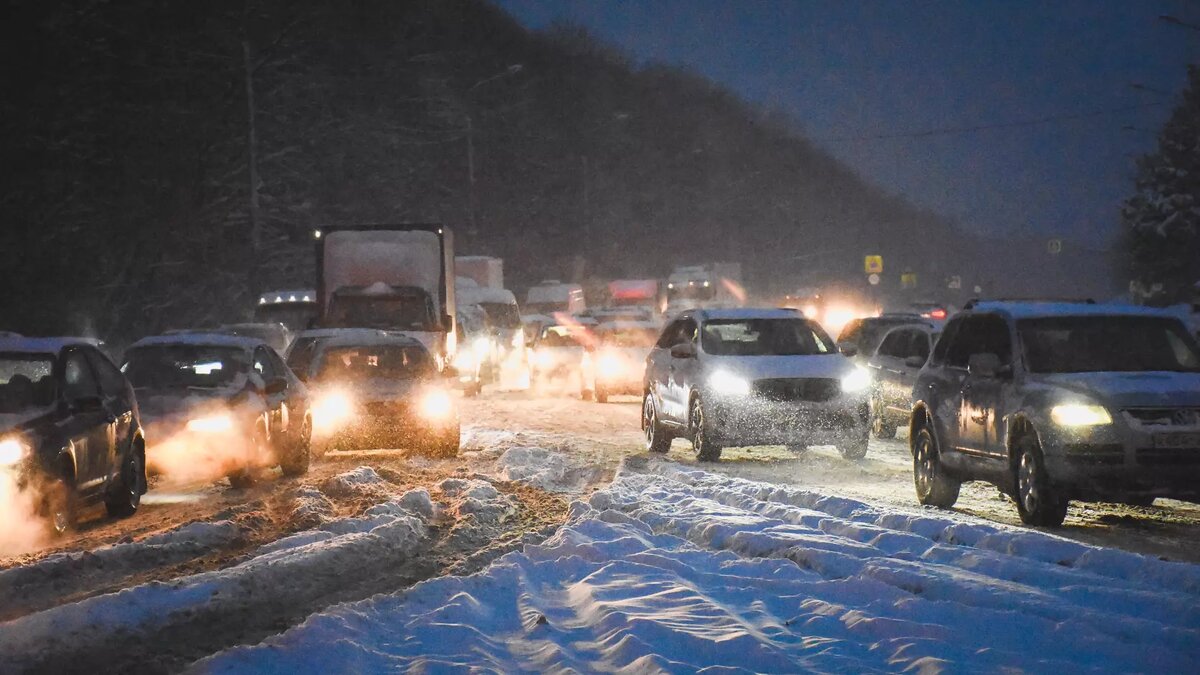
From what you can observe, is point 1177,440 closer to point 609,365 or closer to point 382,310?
point 382,310

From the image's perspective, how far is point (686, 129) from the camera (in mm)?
118375

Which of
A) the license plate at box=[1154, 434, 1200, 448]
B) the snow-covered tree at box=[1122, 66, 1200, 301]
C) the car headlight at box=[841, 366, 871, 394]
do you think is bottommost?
the license plate at box=[1154, 434, 1200, 448]

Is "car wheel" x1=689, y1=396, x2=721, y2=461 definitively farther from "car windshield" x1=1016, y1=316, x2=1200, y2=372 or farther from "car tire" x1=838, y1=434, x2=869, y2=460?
"car windshield" x1=1016, y1=316, x2=1200, y2=372

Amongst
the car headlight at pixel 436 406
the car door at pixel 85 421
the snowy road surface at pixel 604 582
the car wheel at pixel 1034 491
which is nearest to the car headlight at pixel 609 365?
the car headlight at pixel 436 406

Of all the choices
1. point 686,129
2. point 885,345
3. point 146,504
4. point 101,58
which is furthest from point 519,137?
point 146,504

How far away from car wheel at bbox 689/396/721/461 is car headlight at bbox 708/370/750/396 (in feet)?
0.90

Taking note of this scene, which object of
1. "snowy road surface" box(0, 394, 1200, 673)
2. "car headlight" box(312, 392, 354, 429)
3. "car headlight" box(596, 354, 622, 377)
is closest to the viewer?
"snowy road surface" box(0, 394, 1200, 673)

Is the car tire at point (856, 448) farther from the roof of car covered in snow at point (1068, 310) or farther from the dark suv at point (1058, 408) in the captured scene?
the roof of car covered in snow at point (1068, 310)

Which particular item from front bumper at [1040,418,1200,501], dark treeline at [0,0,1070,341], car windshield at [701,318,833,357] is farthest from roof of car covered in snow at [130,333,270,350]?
dark treeline at [0,0,1070,341]

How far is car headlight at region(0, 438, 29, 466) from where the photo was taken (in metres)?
11.0

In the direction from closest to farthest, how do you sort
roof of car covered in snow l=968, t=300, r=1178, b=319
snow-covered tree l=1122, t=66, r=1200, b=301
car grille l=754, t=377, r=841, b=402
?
1. roof of car covered in snow l=968, t=300, r=1178, b=319
2. car grille l=754, t=377, r=841, b=402
3. snow-covered tree l=1122, t=66, r=1200, b=301

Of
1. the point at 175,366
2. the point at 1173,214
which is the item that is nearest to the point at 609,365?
the point at 175,366

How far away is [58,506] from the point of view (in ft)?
38.1

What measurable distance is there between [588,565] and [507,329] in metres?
33.5
